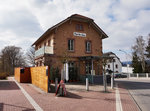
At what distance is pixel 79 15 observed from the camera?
61.7ft

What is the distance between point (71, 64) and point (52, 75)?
3110mm

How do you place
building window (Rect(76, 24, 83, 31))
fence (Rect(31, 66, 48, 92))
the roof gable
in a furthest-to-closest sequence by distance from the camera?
building window (Rect(76, 24, 83, 31))
the roof gable
fence (Rect(31, 66, 48, 92))

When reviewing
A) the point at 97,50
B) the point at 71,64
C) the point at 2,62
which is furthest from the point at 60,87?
the point at 2,62

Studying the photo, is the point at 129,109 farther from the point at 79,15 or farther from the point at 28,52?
the point at 28,52

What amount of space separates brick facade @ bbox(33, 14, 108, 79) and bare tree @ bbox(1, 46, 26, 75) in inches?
1008

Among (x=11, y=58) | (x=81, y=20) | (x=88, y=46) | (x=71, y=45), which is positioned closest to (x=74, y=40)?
(x=71, y=45)

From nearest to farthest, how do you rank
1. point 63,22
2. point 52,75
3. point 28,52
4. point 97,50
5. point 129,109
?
1. point 129,109
2. point 52,75
3. point 63,22
4. point 97,50
5. point 28,52

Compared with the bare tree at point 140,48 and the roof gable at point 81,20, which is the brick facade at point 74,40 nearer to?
the roof gable at point 81,20

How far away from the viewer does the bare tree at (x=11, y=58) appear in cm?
3975

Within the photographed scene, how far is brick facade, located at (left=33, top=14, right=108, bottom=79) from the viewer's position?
1695 centimetres

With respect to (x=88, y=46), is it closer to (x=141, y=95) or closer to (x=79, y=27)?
(x=79, y=27)

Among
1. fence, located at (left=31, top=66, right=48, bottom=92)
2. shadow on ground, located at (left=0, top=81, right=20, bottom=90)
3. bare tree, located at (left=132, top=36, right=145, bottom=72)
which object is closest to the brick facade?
fence, located at (left=31, top=66, right=48, bottom=92)

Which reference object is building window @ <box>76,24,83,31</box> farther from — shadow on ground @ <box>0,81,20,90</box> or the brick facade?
shadow on ground @ <box>0,81,20,90</box>

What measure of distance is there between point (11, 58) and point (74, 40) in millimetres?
31298
